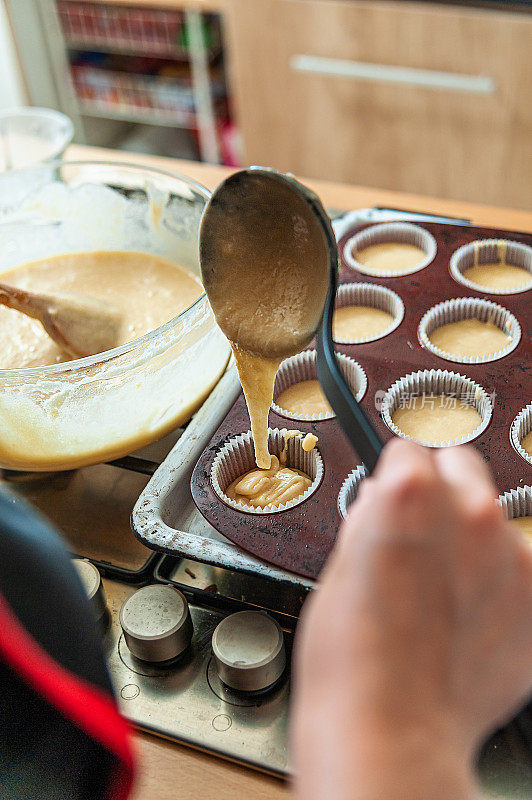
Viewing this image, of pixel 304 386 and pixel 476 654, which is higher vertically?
pixel 476 654

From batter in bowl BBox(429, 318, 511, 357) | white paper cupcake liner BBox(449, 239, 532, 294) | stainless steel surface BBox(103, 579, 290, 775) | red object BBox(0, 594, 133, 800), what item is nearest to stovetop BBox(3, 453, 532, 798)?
stainless steel surface BBox(103, 579, 290, 775)

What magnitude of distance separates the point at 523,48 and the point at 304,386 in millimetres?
1468

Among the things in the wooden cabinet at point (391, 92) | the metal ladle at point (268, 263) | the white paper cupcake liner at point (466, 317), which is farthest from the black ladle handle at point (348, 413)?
the wooden cabinet at point (391, 92)

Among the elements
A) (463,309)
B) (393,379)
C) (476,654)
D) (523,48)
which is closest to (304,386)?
(393,379)

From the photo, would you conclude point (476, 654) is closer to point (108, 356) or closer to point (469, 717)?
point (469, 717)

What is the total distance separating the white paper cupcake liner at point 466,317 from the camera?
100cm

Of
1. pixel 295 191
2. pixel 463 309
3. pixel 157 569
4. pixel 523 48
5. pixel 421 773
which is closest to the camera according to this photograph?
pixel 421 773

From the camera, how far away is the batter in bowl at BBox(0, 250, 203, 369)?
3.28 ft

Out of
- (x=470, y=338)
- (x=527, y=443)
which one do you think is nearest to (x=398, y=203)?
(x=470, y=338)

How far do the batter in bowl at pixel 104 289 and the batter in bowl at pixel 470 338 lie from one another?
36cm

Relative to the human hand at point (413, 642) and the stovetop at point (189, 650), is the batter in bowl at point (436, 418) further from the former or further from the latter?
the human hand at point (413, 642)

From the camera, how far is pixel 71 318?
3.05ft

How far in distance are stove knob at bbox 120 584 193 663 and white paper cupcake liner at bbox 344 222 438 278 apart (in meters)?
0.61

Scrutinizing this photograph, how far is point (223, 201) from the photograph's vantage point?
30.6 inches
